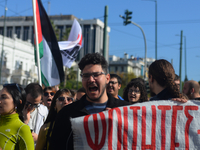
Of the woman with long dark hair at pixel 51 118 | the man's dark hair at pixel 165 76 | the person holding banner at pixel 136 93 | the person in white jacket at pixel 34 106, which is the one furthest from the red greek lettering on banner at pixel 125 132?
the person holding banner at pixel 136 93

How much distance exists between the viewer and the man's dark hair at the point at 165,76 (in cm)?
282

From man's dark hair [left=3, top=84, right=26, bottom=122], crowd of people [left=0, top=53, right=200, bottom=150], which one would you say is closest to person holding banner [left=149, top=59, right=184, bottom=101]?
crowd of people [left=0, top=53, right=200, bottom=150]

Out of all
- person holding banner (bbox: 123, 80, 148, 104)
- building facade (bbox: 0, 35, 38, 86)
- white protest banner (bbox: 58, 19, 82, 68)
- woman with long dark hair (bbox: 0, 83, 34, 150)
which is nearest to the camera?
woman with long dark hair (bbox: 0, 83, 34, 150)

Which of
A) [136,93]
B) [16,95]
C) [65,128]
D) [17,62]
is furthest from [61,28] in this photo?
[65,128]

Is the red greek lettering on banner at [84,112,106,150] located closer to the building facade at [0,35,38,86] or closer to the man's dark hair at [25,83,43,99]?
the man's dark hair at [25,83,43,99]

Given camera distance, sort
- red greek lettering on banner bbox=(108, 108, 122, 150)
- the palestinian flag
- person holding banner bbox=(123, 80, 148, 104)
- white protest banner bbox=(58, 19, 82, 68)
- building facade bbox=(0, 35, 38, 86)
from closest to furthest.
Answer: red greek lettering on banner bbox=(108, 108, 122, 150)
person holding banner bbox=(123, 80, 148, 104)
the palestinian flag
white protest banner bbox=(58, 19, 82, 68)
building facade bbox=(0, 35, 38, 86)

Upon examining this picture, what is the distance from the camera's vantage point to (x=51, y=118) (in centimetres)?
364

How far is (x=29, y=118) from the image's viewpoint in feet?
15.1

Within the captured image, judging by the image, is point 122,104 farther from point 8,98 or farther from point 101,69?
point 8,98

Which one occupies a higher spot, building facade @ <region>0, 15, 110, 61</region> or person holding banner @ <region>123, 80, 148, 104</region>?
building facade @ <region>0, 15, 110, 61</region>

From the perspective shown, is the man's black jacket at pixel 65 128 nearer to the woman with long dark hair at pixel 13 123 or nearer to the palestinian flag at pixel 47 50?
the woman with long dark hair at pixel 13 123

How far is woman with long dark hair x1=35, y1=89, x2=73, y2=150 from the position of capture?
3.19 m

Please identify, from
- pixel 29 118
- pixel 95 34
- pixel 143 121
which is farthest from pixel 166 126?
→ pixel 95 34

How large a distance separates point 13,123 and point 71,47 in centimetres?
802
